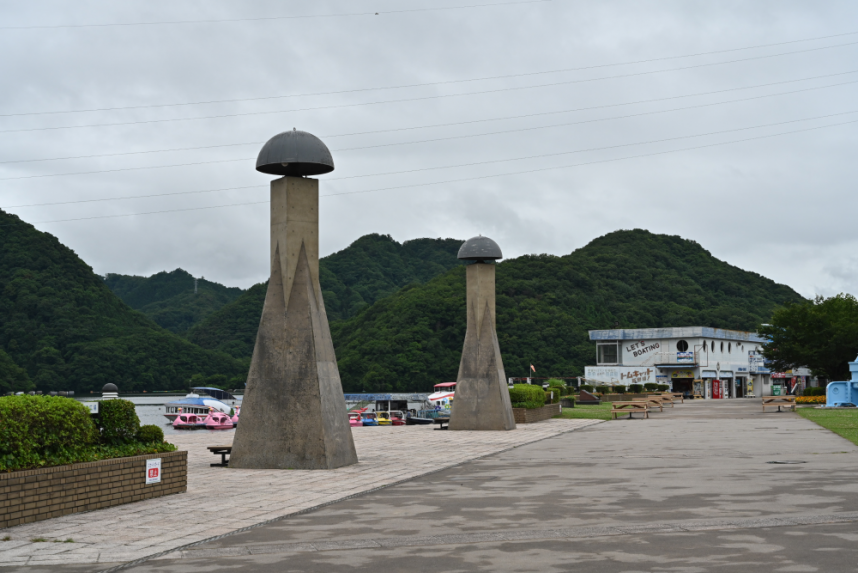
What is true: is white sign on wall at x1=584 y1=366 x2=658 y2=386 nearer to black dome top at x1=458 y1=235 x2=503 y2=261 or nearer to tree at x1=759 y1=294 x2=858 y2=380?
tree at x1=759 y1=294 x2=858 y2=380

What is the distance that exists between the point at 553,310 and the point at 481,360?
73.9m

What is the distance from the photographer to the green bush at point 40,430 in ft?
28.4

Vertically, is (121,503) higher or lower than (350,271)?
lower

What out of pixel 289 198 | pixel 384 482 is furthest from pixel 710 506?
pixel 289 198

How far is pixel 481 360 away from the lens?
2514 centimetres

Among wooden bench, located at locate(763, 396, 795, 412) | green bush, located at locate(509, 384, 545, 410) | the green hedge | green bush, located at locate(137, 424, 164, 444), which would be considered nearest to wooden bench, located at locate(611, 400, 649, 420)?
green bush, located at locate(509, 384, 545, 410)

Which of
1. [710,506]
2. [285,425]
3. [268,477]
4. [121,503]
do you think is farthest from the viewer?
[285,425]

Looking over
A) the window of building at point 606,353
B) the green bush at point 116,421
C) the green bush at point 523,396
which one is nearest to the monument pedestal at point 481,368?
the green bush at point 523,396

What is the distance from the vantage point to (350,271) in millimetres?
118000

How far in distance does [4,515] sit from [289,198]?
7.84m

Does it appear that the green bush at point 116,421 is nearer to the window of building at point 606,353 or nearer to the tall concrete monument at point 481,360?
the tall concrete monument at point 481,360

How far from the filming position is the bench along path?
7.50 metres

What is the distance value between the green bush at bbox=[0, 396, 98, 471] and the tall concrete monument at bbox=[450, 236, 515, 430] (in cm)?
1597

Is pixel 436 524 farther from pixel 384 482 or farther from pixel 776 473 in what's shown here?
pixel 776 473
